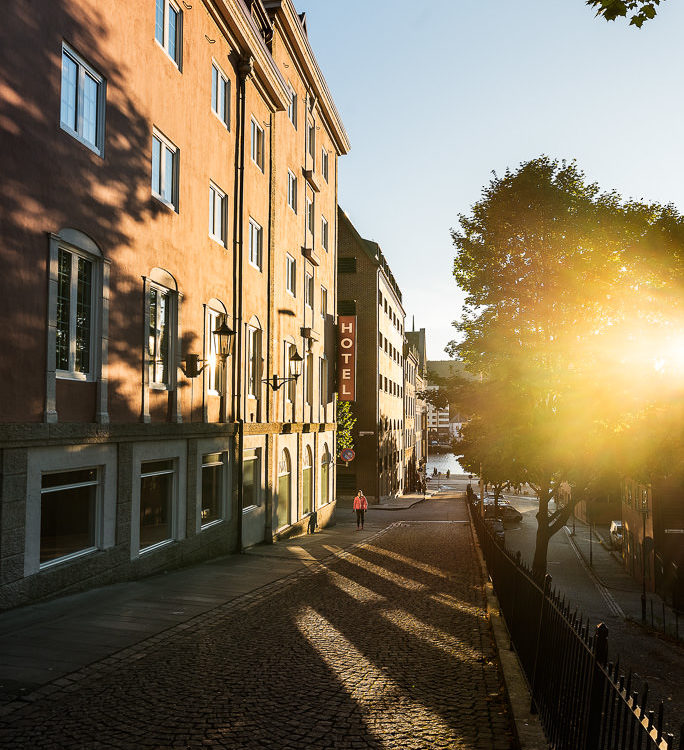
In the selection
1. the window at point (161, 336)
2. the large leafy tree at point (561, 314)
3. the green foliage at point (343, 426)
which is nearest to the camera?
the window at point (161, 336)

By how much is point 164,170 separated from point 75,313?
5.02 metres

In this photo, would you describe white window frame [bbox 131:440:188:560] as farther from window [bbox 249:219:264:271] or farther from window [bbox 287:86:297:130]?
window [bbox 287:86:297:130]

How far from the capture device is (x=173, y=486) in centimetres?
1563

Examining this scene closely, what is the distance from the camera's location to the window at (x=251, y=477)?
20.7 m

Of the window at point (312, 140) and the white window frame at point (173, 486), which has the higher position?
the window at point (312, 140)

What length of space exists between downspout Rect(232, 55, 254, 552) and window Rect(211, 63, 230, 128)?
0.71 m

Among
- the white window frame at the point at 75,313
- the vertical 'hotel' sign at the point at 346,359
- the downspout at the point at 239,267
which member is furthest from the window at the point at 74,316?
the vertical 'hotel' sign at the point at 346,359

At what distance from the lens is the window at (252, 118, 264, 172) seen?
71.9 ft

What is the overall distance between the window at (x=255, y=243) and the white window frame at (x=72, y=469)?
34.4 ft

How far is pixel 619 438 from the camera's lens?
784 inches

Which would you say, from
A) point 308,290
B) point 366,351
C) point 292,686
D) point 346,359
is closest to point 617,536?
point 346,359

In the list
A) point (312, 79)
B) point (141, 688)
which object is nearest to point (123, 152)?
point (141, 688)

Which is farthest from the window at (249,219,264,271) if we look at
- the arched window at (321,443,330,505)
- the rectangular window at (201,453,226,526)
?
the arched window at (321,443,330,505)

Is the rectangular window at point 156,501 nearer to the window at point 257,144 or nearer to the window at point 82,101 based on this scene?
the window at point 82,101
